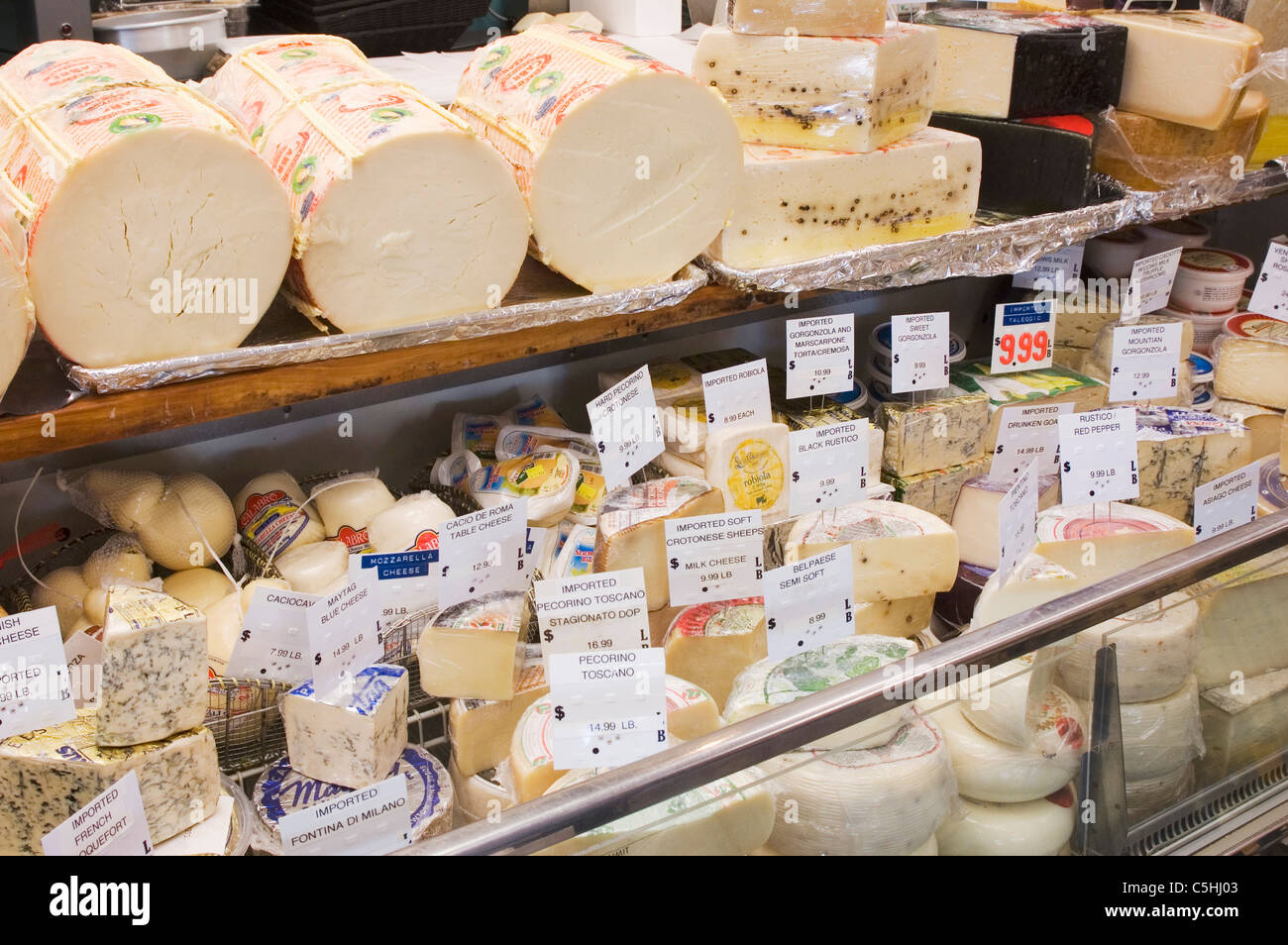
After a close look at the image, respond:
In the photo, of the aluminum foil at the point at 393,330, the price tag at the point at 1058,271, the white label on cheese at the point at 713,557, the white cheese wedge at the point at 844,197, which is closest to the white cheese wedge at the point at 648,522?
the white label on cheese at the point at 713,557

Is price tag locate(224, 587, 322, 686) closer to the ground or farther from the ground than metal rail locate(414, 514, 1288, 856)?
closer to the ground

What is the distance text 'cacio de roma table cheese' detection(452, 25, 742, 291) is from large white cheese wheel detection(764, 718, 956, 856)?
838 mm

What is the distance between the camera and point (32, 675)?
1.41m

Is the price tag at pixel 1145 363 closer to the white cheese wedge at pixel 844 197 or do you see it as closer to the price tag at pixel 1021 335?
the price tag at pixel 1021 335

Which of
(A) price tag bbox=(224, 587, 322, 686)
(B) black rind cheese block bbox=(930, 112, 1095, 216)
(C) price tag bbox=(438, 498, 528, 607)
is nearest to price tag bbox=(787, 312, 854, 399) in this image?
(B) black rind cheese block bbox=(930, 112, 1095, 216)

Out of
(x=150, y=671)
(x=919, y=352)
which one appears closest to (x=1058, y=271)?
(x=919, y=352)

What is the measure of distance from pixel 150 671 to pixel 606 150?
97 cm

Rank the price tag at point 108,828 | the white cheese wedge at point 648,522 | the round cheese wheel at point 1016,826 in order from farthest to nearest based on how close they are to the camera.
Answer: the white cheese wedge at point 648,522
the round cheese wheel at point 1016,826
the price tag at point 108,828

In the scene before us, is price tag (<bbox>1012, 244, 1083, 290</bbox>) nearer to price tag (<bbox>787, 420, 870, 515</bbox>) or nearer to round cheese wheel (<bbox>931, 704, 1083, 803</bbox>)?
price tag (<bbox>787, 420, 870, 515</bbox>)

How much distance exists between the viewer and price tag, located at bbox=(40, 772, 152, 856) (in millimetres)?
1199

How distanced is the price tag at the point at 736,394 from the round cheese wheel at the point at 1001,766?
0.73 meters

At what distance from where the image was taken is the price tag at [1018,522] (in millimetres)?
1787

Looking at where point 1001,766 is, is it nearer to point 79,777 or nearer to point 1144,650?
point 1144,650

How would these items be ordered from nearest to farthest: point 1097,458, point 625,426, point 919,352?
1. point 625,426
2. point 1097,458
3. point 919,352
